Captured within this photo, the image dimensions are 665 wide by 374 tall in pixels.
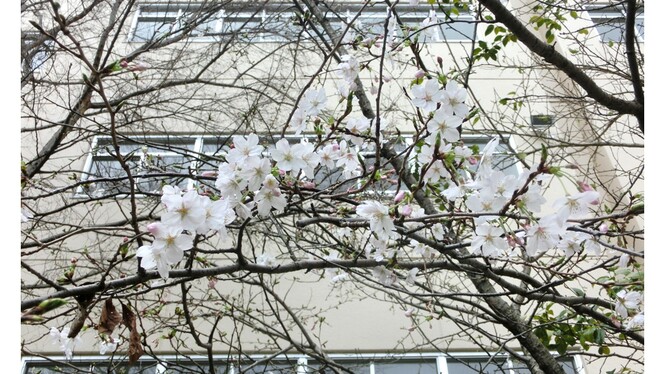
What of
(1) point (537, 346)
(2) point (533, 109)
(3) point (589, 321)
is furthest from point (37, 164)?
(2) point (533, 109)

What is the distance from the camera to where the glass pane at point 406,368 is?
170 inches

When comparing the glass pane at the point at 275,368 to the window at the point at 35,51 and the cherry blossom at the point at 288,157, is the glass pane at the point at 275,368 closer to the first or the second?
the cherry blossom at the point at 288,157

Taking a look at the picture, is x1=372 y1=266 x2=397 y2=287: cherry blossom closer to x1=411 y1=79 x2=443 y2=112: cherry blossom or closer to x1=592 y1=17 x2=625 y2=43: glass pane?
x1=411 y1=79 x2=443 y2=112: cherry blossom

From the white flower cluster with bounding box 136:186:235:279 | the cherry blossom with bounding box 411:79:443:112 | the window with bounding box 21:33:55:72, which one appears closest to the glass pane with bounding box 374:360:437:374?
the cherry blossom with bounding box 411:79:443:112

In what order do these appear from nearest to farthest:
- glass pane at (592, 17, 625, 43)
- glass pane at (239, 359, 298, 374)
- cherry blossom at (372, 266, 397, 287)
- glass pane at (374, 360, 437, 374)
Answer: cherry blossom at (372, 266, 397, 287) → glass pane at (239, 359, 298, 374) → glass pane at (592, 17, 625, 43) → glass pane at (374, 360, 437, 374)

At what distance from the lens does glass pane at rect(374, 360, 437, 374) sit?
14.1ft

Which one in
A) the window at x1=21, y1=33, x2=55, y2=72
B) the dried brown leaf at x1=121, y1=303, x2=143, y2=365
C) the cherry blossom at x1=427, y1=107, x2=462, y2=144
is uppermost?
the window at x1=21, y1=33, x2=55, y2=72

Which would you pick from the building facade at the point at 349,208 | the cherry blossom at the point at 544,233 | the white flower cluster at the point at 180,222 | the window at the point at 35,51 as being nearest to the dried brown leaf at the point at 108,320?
the building facade at the point at 349,208

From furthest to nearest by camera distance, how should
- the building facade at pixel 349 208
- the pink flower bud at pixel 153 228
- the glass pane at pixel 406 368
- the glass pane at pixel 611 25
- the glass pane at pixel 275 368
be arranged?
the glass pane at pixel 406 368
the glass pane at pixel 611 25
the glass pane at pixel 275 368
the building facade at pixel 349 208
the pink flower bud at pixel 153 228

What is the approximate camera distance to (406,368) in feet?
14.2

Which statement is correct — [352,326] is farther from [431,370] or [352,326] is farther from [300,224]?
[300,224]

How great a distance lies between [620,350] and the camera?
14.6ft

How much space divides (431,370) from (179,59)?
4092 mm

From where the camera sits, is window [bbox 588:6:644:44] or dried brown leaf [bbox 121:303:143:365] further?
window [bbox 588:6:644:44]
